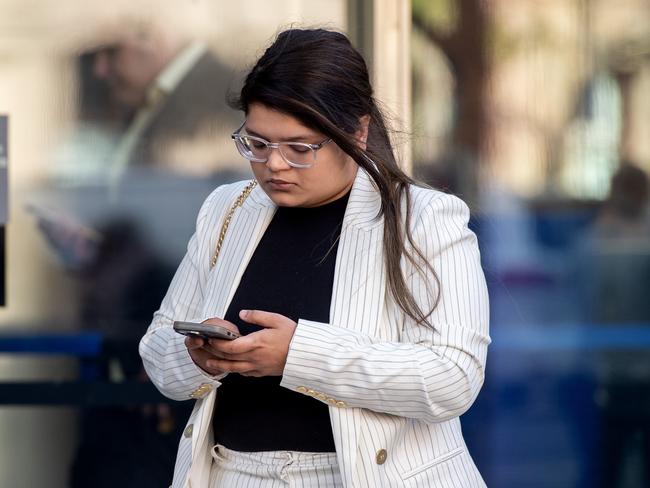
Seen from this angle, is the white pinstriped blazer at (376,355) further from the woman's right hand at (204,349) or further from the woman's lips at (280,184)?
the woman's lips at (280,184)

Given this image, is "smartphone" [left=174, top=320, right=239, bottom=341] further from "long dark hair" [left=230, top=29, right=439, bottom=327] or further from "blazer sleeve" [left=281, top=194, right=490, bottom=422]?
"long dark hair" [left=230, top=29, right=439, bottom=327]

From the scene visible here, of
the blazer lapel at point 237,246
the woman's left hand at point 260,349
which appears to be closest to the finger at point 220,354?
the woman's left hand at point 260,349

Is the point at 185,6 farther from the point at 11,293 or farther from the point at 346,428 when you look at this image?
the point at 346,428

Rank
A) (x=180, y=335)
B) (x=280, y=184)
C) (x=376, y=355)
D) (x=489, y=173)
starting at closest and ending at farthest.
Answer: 1. (x=376, y=355)
2. (x=280, y=184)
3. (x=180, y=335)
4. (x=489, y=173)

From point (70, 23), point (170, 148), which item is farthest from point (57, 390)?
point (70, 23)

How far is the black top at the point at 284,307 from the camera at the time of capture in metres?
2.32

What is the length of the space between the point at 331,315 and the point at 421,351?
21 cm

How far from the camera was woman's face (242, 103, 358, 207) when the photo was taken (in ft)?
7.45

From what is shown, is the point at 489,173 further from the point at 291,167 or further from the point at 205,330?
the point at 205,330

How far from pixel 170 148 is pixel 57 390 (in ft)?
3.30

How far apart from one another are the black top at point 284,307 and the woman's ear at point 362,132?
0.15 m

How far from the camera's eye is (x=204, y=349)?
2252mm

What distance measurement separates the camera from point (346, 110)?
2330 mm

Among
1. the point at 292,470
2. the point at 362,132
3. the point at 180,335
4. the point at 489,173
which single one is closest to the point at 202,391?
the point at 180,335
